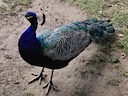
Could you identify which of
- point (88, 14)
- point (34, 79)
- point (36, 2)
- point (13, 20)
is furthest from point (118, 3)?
point (34, 79)

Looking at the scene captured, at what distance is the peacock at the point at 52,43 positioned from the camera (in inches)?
154

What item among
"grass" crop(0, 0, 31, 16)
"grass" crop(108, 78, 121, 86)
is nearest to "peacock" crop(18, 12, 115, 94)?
"grass" crop(108, 78, 121, 86)

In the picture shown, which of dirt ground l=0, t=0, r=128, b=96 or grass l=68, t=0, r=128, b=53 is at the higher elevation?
grass l=68, t=0, r=128, b=53

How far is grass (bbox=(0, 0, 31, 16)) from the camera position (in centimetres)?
554

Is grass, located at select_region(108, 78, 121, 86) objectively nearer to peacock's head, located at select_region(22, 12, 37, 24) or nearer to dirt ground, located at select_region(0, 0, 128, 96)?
dirt ground, located at select_region(0, 0, 128, 96)

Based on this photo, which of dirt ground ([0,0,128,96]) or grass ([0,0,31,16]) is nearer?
dirt ground ([0,0,128,96])

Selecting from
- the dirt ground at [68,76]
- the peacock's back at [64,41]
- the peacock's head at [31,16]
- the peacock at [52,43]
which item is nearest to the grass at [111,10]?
the dirt ground at [68,76]

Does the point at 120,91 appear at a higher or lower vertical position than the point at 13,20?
lower

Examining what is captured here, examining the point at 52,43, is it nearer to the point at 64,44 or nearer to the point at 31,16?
the point at 64,44

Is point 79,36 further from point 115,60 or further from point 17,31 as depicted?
point 17,31

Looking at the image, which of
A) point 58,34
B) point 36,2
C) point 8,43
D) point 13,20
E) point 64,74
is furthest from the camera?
point 36,2

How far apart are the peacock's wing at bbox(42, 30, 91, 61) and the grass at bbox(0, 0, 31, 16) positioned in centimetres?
158

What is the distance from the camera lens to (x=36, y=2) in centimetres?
585

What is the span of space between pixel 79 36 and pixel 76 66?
0.52 meters
